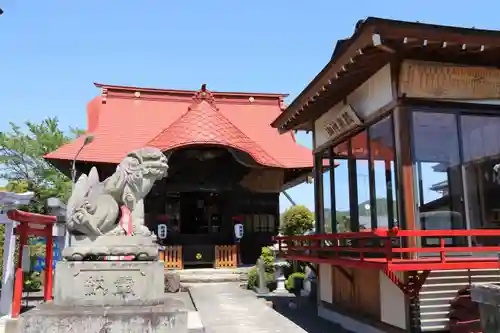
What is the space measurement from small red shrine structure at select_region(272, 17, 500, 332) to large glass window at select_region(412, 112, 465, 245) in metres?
0.02

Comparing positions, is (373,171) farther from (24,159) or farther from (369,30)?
(24,159)

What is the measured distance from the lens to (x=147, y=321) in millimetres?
5668

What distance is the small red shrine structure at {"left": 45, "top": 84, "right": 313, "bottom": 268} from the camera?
1747 centimetres

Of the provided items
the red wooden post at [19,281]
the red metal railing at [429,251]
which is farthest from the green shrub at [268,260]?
the red wooden post at [19,281]

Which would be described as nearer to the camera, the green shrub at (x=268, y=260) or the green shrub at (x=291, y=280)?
the green shrub at (x=291, y=280)

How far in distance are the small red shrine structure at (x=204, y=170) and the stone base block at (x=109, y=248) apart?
1055 cm

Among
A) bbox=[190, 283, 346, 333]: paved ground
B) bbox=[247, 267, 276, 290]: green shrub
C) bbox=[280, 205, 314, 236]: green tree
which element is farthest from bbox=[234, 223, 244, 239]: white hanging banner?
bbox=[190, 283, 346, 333]: paved ground

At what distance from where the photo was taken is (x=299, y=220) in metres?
16.5

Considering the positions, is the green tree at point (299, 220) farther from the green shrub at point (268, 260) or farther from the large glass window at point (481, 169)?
the large glass window at point (481, 169)

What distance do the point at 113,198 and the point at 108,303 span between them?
1.45 metres

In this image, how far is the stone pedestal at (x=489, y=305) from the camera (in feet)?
13.3

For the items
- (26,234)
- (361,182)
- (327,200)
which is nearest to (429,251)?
(361,182)

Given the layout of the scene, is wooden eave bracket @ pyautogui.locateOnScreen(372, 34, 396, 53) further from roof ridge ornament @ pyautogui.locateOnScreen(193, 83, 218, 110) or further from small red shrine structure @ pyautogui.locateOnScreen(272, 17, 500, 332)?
roof ridge ornament @ pyautogui.locateOnScreen(193, 83, 218, 110)

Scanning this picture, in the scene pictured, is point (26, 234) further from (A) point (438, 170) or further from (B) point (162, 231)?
(A) point (438, 170)
